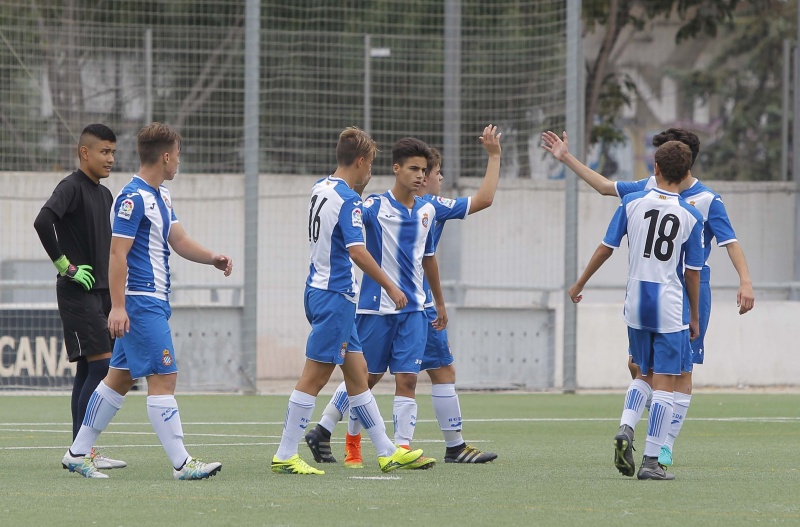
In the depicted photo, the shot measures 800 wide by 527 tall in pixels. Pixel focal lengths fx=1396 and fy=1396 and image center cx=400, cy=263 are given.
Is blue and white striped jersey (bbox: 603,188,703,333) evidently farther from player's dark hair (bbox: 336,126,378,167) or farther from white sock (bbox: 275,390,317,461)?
white sock (bbox: 275,390,317,461)

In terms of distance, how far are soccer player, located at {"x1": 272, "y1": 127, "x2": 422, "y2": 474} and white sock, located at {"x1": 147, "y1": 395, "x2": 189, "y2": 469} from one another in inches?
26.3

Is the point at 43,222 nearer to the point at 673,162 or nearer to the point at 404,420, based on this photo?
the point at 404,420

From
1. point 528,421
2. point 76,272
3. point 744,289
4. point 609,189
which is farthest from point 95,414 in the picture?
point 528,421

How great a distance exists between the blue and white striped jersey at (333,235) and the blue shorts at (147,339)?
0.93 metres

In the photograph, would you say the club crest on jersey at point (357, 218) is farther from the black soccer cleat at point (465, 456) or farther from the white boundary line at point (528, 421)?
the white boundary line at point (528, 421)

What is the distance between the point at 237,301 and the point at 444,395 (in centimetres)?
897

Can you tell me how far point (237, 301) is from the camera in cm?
1753

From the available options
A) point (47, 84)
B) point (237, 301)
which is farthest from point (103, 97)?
point (237, 301)

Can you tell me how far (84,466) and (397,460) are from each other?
1766mm

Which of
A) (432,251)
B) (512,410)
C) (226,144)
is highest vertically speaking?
(226,144)

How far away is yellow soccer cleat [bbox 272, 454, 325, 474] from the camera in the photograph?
7918mm

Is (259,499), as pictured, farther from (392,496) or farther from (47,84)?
(47,84)

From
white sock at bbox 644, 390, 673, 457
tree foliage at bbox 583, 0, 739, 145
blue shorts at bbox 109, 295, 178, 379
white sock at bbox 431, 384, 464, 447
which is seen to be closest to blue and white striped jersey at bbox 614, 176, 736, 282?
white sock at bbox 644, 390, 673, 457

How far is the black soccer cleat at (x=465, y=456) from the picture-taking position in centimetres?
876
